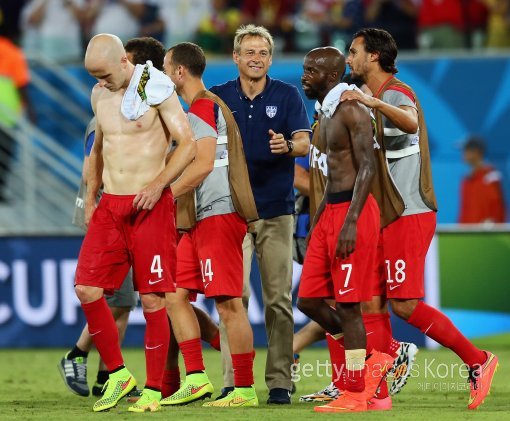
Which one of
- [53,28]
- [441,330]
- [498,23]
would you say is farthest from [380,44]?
[53,28]

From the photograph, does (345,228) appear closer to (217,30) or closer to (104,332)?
(104,332)

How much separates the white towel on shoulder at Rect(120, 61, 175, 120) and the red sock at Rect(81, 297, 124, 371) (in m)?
1.20

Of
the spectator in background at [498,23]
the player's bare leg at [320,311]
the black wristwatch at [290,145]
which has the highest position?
the spectator in background at [498,23]

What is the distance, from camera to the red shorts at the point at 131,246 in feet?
24.3

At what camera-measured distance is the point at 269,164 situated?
8.40 metres

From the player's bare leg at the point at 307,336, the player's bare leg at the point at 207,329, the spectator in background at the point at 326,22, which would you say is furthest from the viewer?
the spectator in background at the point at 326,22

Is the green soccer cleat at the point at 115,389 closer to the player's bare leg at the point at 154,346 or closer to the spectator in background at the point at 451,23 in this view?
the player's bare leg at the point at 154,346

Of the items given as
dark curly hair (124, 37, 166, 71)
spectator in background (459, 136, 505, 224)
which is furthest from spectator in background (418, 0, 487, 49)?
dark curly hair (124, 37, 166, 71)

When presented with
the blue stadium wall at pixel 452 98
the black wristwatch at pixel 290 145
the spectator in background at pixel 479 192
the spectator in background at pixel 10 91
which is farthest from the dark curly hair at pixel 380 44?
the spectator in background at pixel 10 91

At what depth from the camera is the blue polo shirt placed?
836 cm

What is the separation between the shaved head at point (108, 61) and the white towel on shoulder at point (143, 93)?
0.09 metres

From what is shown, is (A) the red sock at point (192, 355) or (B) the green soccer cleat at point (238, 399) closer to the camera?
(B) the green soccer cleat at point (238, 399)

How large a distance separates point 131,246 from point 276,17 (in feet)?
30.0

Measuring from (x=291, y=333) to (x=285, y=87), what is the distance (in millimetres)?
1729
